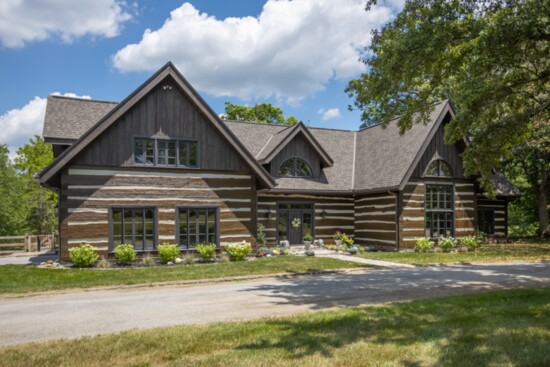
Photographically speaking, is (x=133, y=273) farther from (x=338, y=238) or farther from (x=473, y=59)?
(x=338, y=238)

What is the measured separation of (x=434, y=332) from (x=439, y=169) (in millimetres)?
19479

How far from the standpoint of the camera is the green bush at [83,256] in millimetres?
17672

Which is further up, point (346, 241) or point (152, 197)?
point (152, 197)

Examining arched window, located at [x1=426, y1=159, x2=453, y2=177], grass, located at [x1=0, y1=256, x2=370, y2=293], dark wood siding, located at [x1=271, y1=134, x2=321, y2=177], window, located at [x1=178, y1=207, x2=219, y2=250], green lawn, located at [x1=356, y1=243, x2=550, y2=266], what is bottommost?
green lawn, located at [x1=356, y1=243, x2=550, y2=266]

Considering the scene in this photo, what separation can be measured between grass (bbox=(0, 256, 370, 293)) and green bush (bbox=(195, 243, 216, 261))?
4.41 ft

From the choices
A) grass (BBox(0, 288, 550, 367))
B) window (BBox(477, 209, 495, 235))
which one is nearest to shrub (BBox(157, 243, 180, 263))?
grass (BBox(0, 288, 550, 367))

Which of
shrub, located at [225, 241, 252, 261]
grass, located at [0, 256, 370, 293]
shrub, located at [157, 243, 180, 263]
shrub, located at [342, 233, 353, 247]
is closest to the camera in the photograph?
grass, located at [0, 256, 370, 293]

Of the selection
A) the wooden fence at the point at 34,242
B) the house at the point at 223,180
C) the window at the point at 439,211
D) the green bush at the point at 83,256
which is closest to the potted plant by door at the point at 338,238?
the house at the point at 223,180

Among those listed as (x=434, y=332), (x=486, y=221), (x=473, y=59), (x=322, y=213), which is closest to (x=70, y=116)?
(x=322, y=213)

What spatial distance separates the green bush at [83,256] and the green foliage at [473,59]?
11540mm

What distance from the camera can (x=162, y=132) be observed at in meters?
20.1

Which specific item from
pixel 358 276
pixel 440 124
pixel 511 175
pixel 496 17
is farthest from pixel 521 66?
pixel 511 175

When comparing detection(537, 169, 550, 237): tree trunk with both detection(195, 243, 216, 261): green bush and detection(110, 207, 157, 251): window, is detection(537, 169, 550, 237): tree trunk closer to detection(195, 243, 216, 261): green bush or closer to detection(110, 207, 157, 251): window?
detection(195, 243, 216, 261): green bush

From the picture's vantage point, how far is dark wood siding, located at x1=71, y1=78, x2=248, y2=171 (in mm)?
19000
